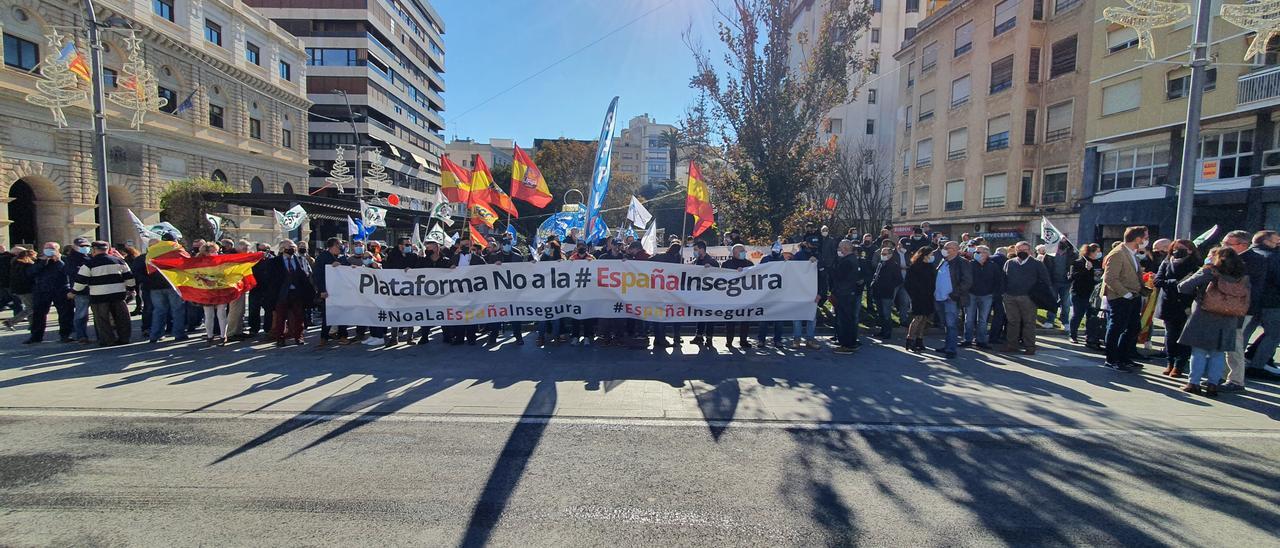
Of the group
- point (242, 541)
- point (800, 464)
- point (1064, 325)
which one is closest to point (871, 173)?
point (1064, 325)

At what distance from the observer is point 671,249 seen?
966 cm

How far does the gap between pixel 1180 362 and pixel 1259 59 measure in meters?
18.9

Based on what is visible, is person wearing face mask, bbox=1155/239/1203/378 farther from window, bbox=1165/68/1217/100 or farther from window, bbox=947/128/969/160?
window, bbox=947/128/969/160

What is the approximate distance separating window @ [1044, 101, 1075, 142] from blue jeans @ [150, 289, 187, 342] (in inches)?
1276

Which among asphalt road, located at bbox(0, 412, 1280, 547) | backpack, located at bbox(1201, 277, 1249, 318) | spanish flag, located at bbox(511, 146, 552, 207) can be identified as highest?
spanish flag, located at bbox(511, 146, 552, 207)

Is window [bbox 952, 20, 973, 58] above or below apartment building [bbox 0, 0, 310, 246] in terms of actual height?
above

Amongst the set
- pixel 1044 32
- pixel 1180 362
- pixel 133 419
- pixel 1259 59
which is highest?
pixel 1044 32

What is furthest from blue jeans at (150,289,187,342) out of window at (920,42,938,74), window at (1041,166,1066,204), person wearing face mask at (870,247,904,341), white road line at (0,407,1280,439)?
window at (920,42,938,74)

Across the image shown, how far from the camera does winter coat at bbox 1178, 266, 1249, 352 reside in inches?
239

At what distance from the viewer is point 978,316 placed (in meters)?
9.01

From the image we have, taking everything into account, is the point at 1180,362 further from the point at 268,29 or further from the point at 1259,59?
the point at 268,29

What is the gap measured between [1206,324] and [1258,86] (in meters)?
19.8

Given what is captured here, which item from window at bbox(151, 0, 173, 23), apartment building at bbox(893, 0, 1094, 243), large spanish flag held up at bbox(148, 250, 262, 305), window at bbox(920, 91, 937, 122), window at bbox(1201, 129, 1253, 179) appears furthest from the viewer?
window at bbox(920, 91, 937, 122)

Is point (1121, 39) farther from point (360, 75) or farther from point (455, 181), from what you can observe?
point (360, 75)
